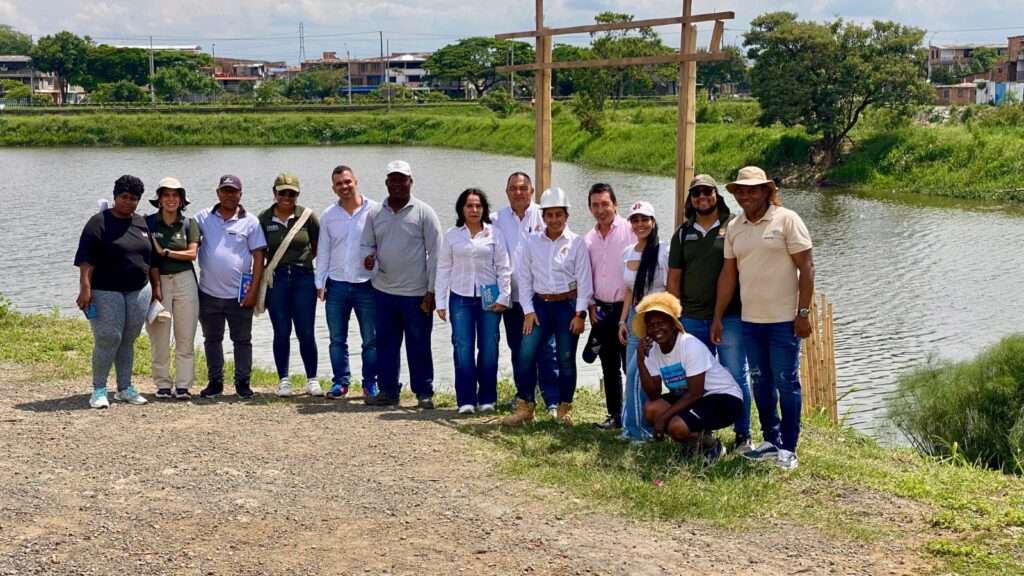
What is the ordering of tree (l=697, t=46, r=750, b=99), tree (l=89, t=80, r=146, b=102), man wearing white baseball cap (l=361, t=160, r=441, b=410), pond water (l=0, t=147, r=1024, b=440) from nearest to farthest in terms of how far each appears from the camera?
1. man wearing white baseball cap (l=361, t=160, r=441, b=410)
2. pond water (l=0, t=147, r=1024, b=440)
3. tree (l=89, t=80, r=146, b=102)
4. tree (l=697, t=46, r=750, b=99)

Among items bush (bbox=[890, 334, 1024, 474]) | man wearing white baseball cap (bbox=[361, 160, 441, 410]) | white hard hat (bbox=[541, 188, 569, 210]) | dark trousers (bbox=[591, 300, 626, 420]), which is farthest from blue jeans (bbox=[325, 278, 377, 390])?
bush (bbox=[890, 334, 1024, 474])

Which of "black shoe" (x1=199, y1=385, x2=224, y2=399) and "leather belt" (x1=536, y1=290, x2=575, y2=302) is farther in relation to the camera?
"black shoe" (x1=199, y1=385, x2=224, y2=399)

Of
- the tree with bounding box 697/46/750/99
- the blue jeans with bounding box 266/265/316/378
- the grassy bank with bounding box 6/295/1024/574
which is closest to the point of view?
the grassy bank with bounding box 6/295/1024/574

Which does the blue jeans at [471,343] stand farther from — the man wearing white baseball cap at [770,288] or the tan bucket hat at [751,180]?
the tan bucket hat at [751,180]

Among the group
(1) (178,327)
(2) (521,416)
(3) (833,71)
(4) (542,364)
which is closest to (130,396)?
(1) (178,327)

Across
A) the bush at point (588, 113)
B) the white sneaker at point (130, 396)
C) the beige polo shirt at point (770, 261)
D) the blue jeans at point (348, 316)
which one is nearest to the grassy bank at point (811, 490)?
the beige polo shirt at point (770, 261)

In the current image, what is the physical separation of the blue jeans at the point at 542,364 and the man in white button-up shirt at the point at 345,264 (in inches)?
39.1


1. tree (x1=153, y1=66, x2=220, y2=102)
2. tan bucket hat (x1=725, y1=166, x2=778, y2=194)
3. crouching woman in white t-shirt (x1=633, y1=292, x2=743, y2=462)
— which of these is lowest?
crouching woman in white t-shirt (x1=633, y1=292, x2=743, y2=462)

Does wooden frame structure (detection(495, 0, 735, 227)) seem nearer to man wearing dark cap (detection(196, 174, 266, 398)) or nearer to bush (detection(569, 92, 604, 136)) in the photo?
man wearing dark cap (detection(196, 174, 266, 398))

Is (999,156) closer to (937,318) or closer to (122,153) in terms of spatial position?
(937,318)

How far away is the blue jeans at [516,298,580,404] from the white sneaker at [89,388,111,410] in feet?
9.25

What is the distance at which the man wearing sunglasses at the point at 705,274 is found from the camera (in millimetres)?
6617

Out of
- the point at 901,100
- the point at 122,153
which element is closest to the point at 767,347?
the point at 901,100

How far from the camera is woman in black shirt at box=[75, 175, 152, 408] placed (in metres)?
7.71
